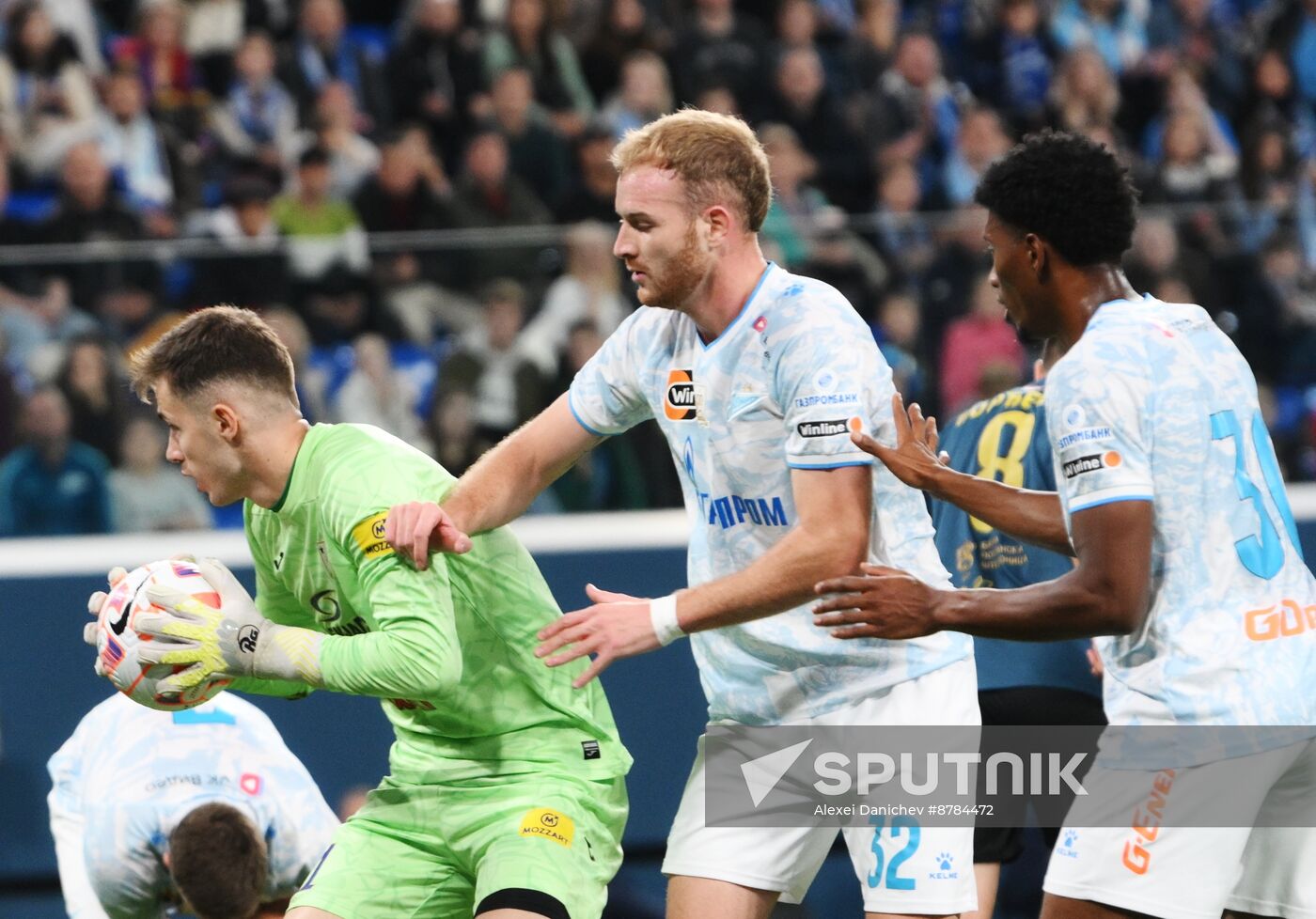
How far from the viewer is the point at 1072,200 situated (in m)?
3.89

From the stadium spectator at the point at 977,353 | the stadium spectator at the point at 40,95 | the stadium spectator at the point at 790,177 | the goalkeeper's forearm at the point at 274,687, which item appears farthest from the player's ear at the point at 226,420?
the stadium spectator at the point at 40,95

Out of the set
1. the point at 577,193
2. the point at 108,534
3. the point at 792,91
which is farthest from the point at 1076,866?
the point at 792,91

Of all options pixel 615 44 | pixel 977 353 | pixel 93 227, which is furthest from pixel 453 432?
pixel 615 44

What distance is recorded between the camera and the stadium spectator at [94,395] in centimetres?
723

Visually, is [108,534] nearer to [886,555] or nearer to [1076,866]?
[886,555]

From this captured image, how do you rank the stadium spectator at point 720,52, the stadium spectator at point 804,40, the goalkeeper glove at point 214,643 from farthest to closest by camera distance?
the stadium spectator at point 804,40 < the stadium spectator at point 720,52 < the goalkeeper glove at point 214,643

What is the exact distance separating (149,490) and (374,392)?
1011mm

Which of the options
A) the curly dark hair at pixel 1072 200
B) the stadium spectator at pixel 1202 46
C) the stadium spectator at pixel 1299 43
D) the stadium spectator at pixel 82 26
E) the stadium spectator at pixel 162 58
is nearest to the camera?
the curly dark hair at pixel 1072 200

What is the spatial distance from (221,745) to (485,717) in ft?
5.42

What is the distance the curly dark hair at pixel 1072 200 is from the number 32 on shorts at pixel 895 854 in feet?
4.58

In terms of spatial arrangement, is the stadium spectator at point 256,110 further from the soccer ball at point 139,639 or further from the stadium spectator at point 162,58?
the soccer ball at point 139,639

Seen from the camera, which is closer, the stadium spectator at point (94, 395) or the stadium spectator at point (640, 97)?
the stadium spectator at point (94, 395)

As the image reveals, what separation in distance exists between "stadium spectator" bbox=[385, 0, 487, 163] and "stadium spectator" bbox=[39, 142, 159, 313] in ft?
6.95

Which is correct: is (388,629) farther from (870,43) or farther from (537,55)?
(870,43)
